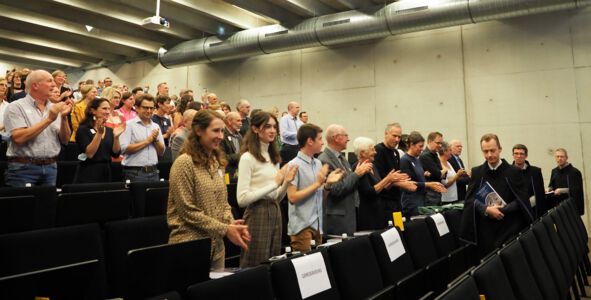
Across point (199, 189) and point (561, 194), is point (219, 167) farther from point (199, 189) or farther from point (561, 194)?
point (561, 194)

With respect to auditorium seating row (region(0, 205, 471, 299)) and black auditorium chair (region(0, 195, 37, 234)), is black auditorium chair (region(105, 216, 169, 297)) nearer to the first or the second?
auditorium seating row (region(0, 205, 471, 299))

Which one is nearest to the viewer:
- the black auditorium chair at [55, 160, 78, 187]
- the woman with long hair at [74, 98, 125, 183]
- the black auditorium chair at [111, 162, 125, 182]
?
the woman with long hair at [74, 98, 125, 183]

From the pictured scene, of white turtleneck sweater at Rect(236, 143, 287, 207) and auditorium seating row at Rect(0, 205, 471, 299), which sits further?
white turtleneck sweater at Rect(236, 143, 287, 207)

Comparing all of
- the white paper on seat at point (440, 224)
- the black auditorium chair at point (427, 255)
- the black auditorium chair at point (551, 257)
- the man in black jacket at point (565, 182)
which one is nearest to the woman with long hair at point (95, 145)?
the black auditorium chair at point (427, 255)

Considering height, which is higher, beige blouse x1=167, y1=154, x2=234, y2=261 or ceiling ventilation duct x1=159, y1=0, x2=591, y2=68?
ceiling ventilation duct x1=159, y1=0, x2=591, y2=68

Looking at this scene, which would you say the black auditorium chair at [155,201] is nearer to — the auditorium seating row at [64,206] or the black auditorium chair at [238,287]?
the auditorium seating row at [64,206]

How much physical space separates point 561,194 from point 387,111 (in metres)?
2.89

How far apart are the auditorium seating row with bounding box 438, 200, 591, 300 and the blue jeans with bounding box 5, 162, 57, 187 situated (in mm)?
2414

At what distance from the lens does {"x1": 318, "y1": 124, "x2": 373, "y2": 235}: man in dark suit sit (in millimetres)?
2762

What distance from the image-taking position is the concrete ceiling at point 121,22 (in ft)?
22.7

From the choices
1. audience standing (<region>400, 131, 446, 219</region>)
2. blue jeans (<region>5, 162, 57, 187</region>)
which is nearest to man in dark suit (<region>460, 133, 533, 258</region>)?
audience standing (<region>400, 131, 446, 219</region>)

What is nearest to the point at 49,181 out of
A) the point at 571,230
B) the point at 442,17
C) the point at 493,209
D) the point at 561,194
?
the point at 493,209

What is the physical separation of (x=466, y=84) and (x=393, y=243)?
5.34 m

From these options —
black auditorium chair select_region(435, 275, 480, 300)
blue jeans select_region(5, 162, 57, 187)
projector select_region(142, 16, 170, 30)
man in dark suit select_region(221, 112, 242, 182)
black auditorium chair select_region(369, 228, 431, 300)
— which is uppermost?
projector select_region(142, 16, 170, 30)
